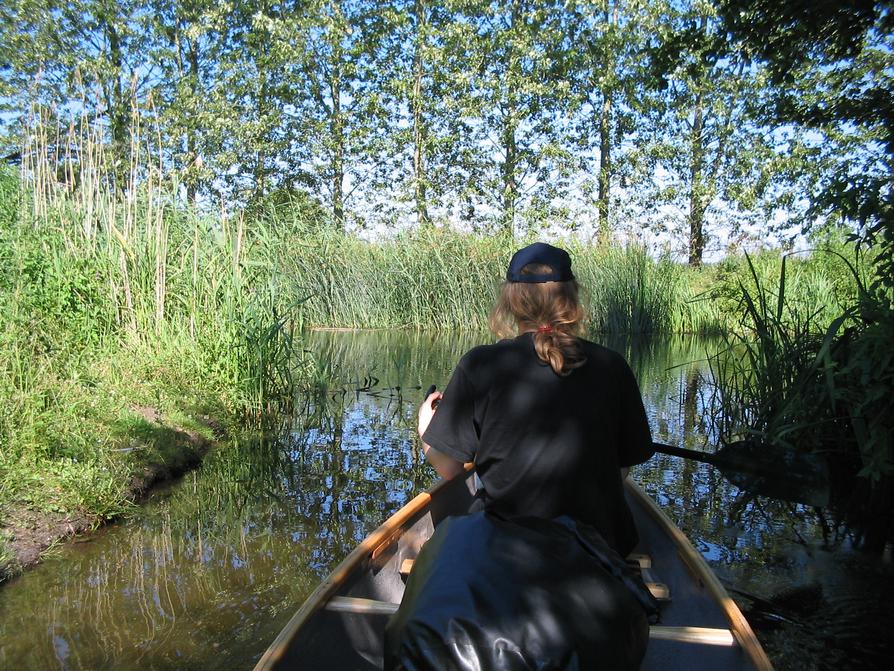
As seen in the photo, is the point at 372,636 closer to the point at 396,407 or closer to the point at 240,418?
the point at 240,418

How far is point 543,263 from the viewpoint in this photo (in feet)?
7.52

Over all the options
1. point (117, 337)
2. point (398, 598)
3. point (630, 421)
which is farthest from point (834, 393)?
point (117, 337)

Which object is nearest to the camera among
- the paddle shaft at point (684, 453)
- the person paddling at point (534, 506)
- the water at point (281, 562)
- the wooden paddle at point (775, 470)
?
the person paddling at point (534, 506)

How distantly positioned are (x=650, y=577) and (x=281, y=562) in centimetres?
192

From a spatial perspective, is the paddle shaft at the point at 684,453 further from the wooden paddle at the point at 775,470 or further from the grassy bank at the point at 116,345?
the grassy bank at the point at 116,345

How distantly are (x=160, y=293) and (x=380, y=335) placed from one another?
865cm

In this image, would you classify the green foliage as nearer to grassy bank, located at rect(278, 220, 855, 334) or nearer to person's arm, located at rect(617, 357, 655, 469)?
person's arm, located at rect(617, 357, 655, 469)

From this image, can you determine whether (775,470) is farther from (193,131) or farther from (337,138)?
(193,131)

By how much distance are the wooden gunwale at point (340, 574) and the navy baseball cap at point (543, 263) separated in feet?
3.61

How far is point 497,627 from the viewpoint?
1470 millimetres

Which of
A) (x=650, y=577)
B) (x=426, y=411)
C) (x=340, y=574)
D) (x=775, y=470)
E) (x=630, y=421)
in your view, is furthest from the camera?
(x=775, y=470)

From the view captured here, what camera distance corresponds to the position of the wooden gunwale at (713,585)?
2.02 meters

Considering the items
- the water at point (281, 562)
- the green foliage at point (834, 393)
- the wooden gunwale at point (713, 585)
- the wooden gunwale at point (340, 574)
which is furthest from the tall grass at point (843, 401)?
the wooden gunwale at point (340, 574)

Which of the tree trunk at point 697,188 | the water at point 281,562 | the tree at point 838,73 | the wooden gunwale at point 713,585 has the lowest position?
the water at point 281,562
